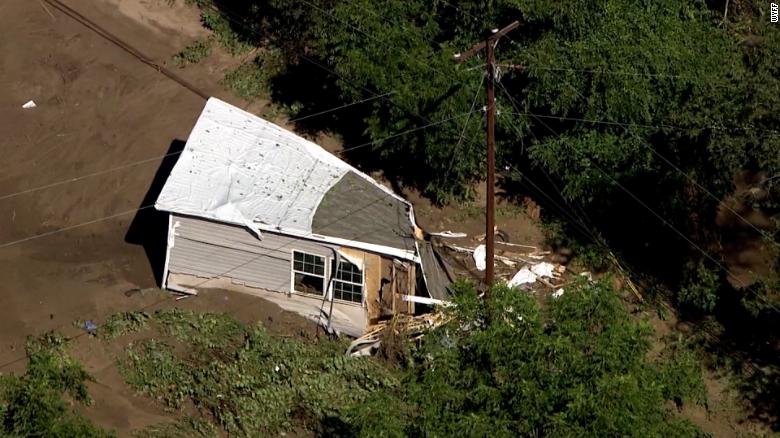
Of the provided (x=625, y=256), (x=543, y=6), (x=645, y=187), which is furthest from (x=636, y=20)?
(x=625, y=256)

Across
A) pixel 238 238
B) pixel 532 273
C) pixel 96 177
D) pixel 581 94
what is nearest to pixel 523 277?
pixel 532 273

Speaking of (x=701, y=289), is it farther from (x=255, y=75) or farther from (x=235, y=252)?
(x=255, y=75)

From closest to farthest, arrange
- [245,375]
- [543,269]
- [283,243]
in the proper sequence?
[245,375], [283,243], [543,269]

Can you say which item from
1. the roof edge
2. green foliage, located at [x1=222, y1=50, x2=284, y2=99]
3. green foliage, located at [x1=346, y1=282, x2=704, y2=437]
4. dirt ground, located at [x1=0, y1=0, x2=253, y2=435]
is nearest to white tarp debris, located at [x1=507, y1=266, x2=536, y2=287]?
the roof edge

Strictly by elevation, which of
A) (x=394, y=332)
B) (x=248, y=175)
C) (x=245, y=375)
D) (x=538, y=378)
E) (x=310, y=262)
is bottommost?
(x=245, y=375)

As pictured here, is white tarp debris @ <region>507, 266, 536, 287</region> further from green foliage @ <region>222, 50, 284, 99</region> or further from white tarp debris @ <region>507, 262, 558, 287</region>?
green foliage @ <region>222, 50, 284, 99</region>

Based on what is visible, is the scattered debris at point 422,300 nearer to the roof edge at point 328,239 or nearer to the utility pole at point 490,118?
the roof edge at point 328,239

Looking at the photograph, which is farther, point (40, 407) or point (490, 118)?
point (490, 118)
